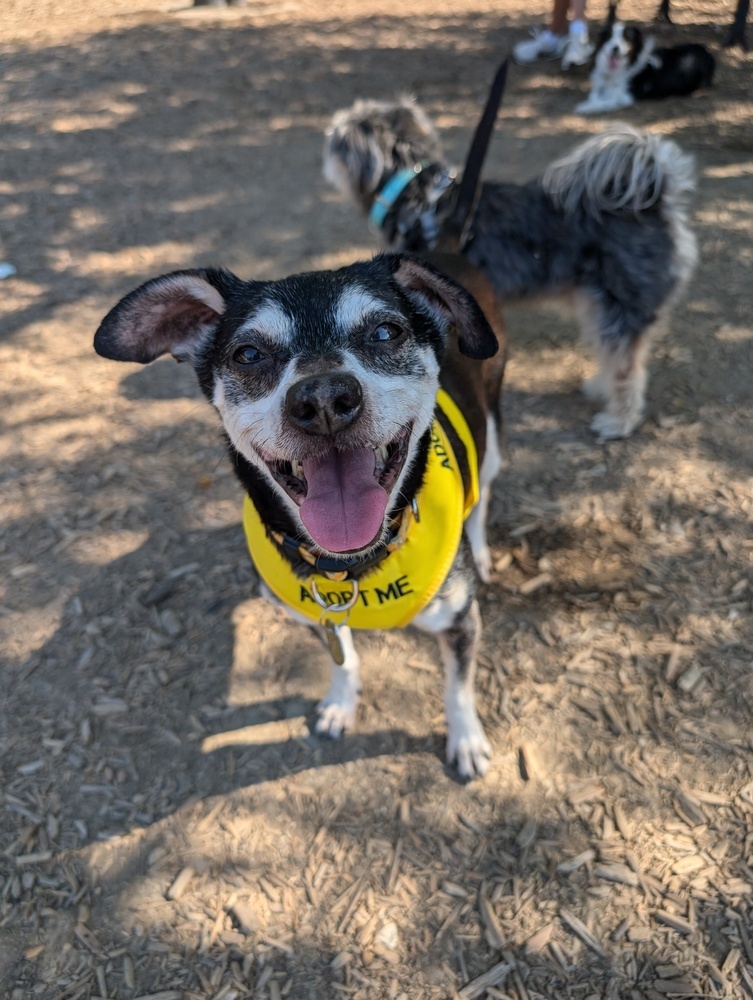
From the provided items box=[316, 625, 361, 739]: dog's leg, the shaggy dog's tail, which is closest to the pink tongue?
box=[316, 625, 361, 739]: dog's leg

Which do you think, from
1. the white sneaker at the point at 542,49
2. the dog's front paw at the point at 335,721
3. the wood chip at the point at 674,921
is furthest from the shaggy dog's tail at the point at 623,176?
the white sneaker at the point at 542,49

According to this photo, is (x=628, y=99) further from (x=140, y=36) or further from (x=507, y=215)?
(x=140, y=36)

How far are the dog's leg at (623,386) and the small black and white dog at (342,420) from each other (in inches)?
72.0

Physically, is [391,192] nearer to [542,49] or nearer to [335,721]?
[335,721]

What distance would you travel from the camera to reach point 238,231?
20.1 ft

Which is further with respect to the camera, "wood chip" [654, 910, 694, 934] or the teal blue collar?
the teal blue collar

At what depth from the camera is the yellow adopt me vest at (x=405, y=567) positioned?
7.55 ft

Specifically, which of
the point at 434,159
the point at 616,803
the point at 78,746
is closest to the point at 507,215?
the point at 434,159

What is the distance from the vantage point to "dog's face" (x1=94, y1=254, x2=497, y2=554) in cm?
183

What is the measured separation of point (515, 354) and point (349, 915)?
367cm

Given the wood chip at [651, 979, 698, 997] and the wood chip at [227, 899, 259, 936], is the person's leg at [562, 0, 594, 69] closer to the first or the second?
the wood chip at [651, 979, 698, 997]

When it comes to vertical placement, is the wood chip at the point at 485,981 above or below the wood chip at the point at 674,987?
below

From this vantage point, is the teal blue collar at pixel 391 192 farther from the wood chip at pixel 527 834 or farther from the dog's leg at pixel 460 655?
the wood chip at pixel 527 834

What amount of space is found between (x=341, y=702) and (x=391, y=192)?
318 centimetres
